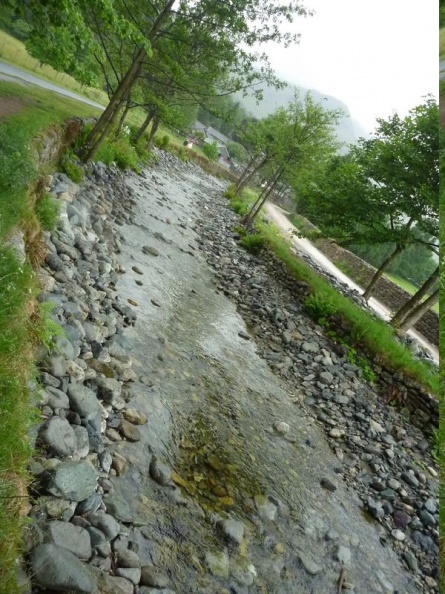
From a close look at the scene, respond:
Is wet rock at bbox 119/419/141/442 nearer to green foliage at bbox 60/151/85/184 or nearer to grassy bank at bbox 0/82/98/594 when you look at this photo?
grassy bank at bbox 0/82/98/594

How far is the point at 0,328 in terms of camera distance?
4.40 metres

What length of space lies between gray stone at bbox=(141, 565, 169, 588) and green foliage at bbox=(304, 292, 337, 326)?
11404 mm

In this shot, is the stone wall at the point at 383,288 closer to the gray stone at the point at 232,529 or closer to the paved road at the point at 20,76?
the gray stone at the point at 232,529

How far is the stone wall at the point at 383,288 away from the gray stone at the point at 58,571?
16.7m

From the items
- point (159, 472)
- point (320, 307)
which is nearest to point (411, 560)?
point (159, 472)

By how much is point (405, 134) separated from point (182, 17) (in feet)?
27.8

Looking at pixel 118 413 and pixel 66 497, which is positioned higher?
pixel 66 497

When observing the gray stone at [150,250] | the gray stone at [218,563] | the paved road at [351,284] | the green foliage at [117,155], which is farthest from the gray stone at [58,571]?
the paved road at [351,284]

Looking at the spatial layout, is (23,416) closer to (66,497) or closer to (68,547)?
(66,497)

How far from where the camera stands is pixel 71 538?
3785mm

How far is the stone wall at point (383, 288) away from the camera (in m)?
22.5

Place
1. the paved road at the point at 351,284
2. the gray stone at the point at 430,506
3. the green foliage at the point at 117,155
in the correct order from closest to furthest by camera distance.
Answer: the gray stone at the point at 430,506 → the green foliage at the point at 117,155 → the paved road at the point at 351,284

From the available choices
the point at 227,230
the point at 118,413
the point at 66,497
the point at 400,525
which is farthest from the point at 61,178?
the point at 227,230

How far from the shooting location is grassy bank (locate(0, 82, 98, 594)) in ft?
10.2
